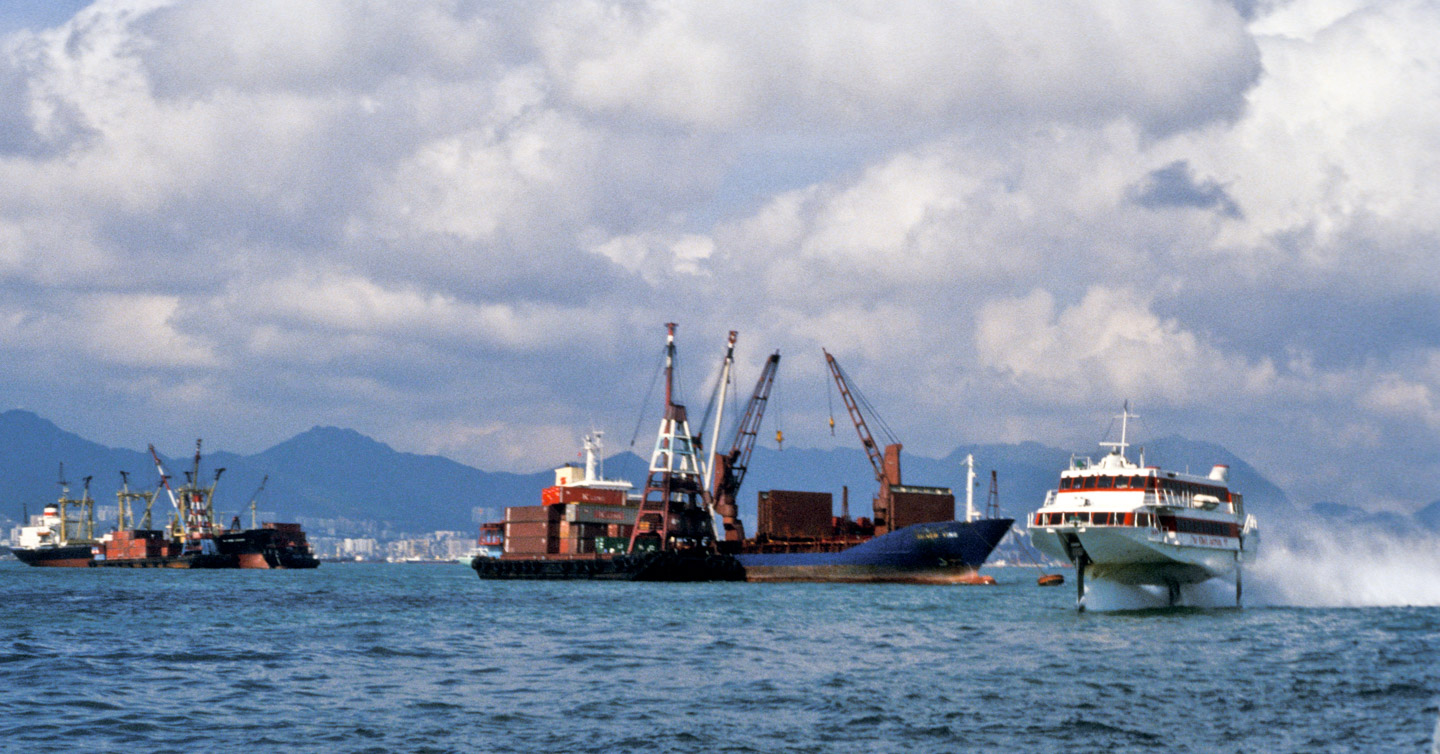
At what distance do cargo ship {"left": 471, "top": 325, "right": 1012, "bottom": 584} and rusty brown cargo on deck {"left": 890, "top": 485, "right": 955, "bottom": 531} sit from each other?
0.47 ft

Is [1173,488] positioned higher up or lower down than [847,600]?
higher up

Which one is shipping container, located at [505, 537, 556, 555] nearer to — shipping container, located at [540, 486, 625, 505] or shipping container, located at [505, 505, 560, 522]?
shipping container, located at [505, 505, 560, 522]

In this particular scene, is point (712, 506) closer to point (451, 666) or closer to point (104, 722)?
point (451, 666)

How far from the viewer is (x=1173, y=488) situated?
6962 cm

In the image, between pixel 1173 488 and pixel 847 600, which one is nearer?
pixel 1173 488

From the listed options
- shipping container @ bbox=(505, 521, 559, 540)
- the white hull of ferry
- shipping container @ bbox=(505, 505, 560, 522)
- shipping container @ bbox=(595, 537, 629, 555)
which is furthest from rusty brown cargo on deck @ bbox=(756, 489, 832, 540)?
the white hull of ferry

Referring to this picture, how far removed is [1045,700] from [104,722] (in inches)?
957

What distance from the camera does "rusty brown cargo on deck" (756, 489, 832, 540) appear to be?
447 feet

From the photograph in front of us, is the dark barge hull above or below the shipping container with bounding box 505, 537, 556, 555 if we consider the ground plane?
below

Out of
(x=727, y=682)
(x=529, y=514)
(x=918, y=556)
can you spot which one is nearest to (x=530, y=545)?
(x=529, y=514)

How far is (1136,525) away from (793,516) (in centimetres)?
7334

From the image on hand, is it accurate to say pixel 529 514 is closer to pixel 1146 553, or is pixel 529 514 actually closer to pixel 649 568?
pixel 649 568

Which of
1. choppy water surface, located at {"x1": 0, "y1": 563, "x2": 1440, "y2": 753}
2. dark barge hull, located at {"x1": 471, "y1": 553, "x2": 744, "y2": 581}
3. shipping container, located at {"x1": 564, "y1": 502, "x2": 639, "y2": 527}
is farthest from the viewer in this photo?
shipping container, located at {"x1": 564, "y1": 502, "x2": 639, "y2": 527}

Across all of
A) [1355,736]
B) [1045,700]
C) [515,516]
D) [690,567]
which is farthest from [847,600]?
[515,516]
